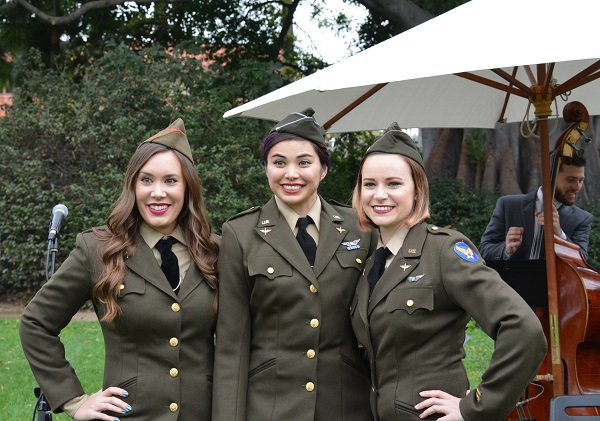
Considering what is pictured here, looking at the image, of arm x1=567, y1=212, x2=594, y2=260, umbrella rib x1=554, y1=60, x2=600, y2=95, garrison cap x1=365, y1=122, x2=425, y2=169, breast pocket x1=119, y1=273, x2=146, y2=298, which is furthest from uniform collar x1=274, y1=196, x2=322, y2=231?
arm x1=567, y1=212, x2=594, y2=260

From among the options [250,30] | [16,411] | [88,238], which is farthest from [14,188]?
[88,238]

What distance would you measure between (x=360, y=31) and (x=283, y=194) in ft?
40.5

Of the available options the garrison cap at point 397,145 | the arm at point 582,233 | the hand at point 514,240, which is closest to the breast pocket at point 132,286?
the garrison cap at point 397,145

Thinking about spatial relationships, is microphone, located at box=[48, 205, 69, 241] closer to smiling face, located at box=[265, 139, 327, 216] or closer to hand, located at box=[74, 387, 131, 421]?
hand, located at box=[74, 387, 131, 421]

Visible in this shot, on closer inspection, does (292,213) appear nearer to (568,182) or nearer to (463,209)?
(568,182)

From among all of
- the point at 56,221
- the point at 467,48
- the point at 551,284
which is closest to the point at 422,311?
the point at 467,48

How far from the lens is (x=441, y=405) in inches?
108

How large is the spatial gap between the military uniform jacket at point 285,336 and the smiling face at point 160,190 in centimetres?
28

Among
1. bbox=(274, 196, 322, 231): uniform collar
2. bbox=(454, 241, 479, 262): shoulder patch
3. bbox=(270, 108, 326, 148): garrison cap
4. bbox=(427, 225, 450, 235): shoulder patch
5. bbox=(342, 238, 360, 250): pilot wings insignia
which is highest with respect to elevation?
bbox=(270, 108, 326, 148): garrison cap

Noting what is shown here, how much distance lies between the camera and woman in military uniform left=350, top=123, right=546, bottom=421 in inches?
102

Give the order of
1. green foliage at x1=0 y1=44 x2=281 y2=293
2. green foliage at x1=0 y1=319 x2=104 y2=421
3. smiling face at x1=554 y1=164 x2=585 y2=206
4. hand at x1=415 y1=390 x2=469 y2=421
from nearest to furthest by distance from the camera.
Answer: hand at x1=415 y1=390 x2=469 y2=421
smiling face at x1=554 y1=164 x2=585 y2=206
green foliage at x1=0 y1=319 x2=104 y2=421
green foliage at x1=0 y1=44 x2=281 y2=293

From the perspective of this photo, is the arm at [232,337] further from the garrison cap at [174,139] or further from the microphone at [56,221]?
the microphone at [56,221]

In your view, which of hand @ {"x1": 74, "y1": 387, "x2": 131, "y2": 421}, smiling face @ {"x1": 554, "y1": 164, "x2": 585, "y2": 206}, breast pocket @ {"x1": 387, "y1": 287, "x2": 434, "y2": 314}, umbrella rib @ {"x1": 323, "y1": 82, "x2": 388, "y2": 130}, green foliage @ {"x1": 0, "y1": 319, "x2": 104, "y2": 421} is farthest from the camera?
green foliage @ {"x1": 0, "y1": 319, "x2": 104, "y2": 421}

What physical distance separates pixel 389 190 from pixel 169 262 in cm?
98
